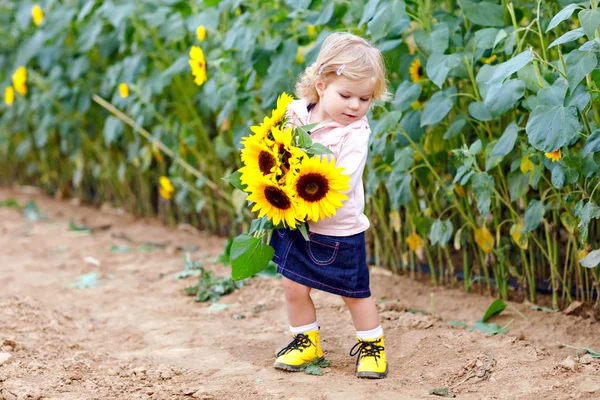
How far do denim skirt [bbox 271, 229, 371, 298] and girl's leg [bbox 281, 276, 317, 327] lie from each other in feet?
0.13

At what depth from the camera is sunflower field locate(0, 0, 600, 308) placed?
2875 mm

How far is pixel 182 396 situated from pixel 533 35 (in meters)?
1.93

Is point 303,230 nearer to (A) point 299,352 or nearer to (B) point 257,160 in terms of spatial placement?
(B) point 257,160

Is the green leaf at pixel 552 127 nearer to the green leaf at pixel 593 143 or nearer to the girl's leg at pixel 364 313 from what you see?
the green leaf at pixel 593 143

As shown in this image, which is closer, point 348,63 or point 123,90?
point 348,63

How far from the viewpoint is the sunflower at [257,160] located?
2622 millimetres

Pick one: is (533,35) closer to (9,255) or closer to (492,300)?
(492,300)

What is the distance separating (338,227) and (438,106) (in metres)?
0.77

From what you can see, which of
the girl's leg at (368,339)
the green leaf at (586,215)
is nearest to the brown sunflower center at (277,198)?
the girl's leg at (368,339)

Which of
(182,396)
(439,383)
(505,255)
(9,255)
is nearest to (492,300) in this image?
(505,255)

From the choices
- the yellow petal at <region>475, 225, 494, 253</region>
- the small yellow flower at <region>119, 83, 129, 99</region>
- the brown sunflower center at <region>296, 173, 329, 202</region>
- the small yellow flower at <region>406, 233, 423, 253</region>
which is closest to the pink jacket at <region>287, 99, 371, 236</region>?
the brown sunflower center at <region>296, 173, 329, 202</region>

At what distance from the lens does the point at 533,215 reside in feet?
10.2

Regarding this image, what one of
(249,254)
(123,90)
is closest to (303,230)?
(249,254)

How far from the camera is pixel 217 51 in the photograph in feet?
13.7
